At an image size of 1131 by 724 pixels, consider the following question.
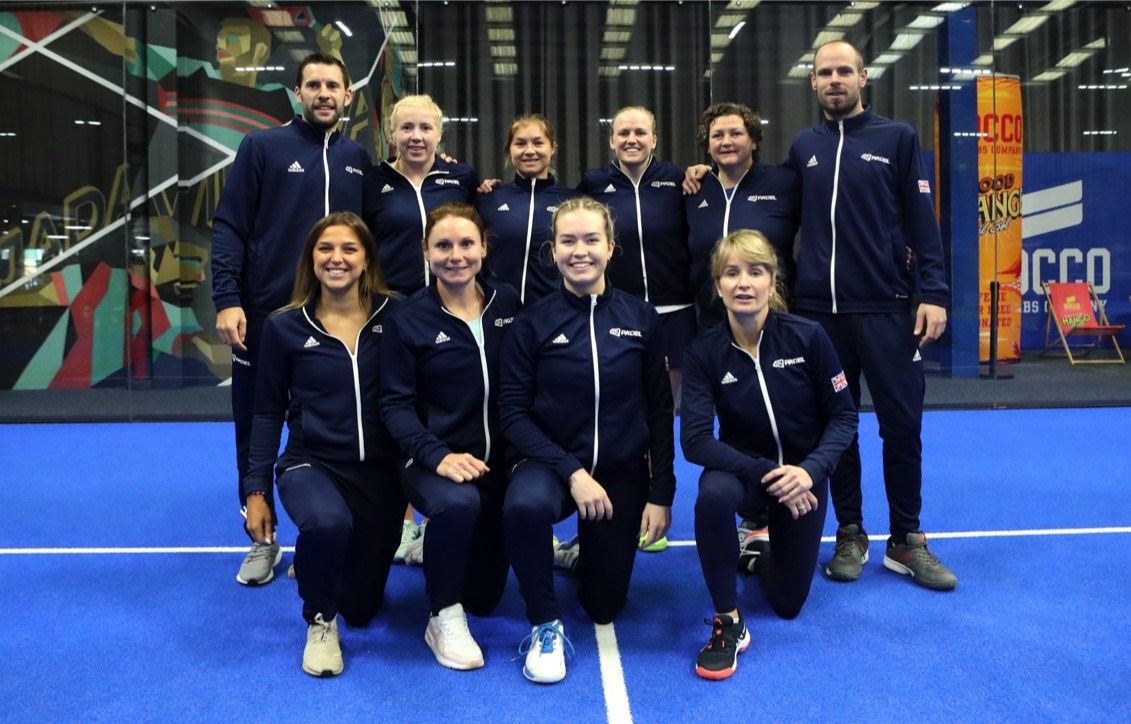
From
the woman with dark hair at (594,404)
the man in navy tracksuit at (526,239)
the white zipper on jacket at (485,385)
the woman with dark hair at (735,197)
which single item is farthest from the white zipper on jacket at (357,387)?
the woman with dark hair at (735,197)

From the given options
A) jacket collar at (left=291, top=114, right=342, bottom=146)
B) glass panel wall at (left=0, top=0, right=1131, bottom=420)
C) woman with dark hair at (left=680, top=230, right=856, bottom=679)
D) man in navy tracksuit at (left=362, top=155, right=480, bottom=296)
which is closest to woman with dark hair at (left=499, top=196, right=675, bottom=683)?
woman with dark hair at (left=680, top=230, right=856, bottom=679)

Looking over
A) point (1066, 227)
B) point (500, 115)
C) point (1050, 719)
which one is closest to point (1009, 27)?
point (1066, 227)

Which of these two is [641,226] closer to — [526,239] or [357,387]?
[526,239]

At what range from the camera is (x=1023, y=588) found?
260 cm

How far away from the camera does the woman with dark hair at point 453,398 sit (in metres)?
2.21

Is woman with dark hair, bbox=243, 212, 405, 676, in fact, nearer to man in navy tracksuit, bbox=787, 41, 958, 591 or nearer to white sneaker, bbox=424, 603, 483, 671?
white sneaker, bbox=424, 603, 483, 671

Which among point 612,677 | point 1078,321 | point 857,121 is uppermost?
point 857,121

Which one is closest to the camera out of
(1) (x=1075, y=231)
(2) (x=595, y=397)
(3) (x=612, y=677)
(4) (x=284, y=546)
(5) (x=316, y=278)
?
(3) (x=612, y=677)

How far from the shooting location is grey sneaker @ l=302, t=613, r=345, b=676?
6.85 feet

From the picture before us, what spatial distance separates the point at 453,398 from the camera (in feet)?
7.77

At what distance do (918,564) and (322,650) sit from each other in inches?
68.5

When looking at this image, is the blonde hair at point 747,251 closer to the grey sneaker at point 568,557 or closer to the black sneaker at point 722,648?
the black sneaker at point 722,648

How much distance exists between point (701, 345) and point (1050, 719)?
1.19m

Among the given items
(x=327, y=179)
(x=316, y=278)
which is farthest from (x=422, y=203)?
(x=316, y=278)
